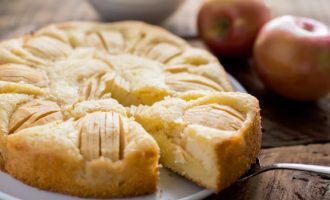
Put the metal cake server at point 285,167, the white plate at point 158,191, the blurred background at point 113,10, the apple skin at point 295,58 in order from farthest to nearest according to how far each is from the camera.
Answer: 1. the blurred background at point 113,10
2. the apple skin at point 295,58
3. the metal cake server at point 285,167
4. the white plate at point 158,191

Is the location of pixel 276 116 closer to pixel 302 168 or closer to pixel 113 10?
pixel 302 168

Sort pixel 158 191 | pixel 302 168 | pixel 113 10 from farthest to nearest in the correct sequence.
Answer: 1. pixel 113 10
2. pixel 302 168
3. pixel 158 191

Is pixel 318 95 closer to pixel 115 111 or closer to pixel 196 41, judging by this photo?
pixel 196 41

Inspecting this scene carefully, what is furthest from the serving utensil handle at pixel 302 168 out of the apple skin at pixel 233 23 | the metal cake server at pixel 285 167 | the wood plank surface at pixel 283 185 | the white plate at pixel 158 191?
the apple skin at pixel 233 23

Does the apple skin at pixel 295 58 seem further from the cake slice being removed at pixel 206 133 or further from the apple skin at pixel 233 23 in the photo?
the cake slice being removed at pixel 206 133

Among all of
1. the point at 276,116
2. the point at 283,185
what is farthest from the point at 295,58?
the point at 283,185

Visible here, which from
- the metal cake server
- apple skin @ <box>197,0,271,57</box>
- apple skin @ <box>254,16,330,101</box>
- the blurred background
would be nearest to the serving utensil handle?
the metal cake server
